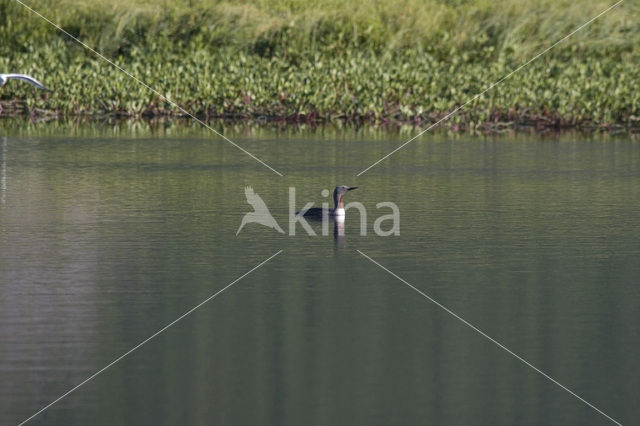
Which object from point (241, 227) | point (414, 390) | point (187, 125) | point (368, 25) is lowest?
point (414, 390)

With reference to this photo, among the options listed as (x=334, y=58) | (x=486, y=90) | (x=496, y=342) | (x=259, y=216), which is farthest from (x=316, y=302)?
(x=334, y=58)

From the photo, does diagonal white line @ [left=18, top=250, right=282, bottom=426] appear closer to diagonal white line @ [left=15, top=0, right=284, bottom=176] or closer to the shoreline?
diagonal white line @ [left=15, top=0, right=284, bottom=176]

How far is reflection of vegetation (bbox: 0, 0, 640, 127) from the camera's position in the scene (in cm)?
3319

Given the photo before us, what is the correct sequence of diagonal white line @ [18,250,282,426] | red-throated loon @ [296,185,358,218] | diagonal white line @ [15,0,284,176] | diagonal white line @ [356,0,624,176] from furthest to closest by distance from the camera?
diagonal white line @ [356,0,624,176] < diagonal white line @ [15,0,284,176] < red-throated loon @ [296,185,358,218] < diagonal white line @ [18,250,282,426]

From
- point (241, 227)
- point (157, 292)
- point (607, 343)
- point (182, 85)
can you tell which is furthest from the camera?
point (182, 85)

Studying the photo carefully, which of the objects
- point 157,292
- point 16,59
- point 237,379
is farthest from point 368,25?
point 237,379

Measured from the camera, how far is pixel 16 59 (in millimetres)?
36156

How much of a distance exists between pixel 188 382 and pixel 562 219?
8721 millimetres

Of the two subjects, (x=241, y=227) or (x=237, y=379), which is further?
(x=241, y=227)

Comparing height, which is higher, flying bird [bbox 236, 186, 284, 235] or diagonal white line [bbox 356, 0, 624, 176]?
diagonal white line [bbox 356, 0, 624, 176]

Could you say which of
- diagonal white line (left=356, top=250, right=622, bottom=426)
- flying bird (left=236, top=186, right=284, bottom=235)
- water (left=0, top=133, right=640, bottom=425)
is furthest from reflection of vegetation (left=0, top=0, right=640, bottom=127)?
diagonal white line (left=356, top=250, right=622, bottom=426)

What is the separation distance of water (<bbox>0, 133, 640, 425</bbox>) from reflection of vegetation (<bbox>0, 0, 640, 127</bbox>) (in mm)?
11577

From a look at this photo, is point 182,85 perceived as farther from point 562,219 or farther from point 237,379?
point 237,379

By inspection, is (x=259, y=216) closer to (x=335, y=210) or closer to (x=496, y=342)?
(x=335, y=210)
